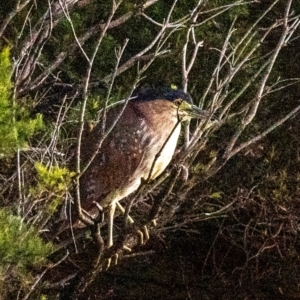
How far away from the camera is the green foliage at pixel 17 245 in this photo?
5.93 ft

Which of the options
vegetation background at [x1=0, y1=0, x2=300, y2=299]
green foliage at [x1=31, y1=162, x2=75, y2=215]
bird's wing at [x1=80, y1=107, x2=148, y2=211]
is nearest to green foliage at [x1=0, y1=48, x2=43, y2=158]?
green foliage at [x1=31, y1=162, x2=75, y2=215]

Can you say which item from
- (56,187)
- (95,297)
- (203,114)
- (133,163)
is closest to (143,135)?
(133,163)

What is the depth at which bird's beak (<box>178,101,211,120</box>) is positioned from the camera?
2541mm

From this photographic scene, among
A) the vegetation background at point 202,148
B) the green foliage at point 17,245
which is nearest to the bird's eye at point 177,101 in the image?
the vegetation background at point 202,148

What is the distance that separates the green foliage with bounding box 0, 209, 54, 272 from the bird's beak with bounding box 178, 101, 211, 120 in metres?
0.80

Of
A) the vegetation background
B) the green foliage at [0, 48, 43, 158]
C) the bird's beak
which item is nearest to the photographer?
the green foliage at [0, 48, 43, 158]

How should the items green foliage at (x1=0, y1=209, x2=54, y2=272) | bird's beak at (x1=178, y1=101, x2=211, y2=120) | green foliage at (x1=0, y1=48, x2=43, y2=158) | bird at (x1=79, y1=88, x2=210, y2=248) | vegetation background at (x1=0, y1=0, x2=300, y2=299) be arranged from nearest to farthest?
1. green foliage at (x1=0, y1=48, x2=43, y2=158)
2. green foliage at (x1=0, y1=209, x2=54, y2=272)
3. bird's beak at (x1=178, y1=101, x2=211, y2=120)
4. bird at (x1=79, y1=88, x2=210, y2=248)
5. vegetation background at (x1=0, y1=0, x2=300, y2=299)

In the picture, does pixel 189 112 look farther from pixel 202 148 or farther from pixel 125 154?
pixel 202 148

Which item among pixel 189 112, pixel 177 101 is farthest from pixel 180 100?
pixel 189 112

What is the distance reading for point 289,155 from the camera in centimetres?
447

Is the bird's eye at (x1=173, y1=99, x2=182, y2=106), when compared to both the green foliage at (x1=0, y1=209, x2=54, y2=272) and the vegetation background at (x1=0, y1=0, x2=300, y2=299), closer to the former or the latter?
the vegetation background at (x1=0, y1=0, x2=300, y2=299)

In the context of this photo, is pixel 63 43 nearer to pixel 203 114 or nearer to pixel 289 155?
pixel 203 114

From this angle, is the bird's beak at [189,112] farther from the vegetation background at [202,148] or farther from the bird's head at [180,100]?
the vegetation background at [202,148]

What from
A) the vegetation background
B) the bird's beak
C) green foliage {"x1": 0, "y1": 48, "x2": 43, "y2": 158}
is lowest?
the vegetation background
